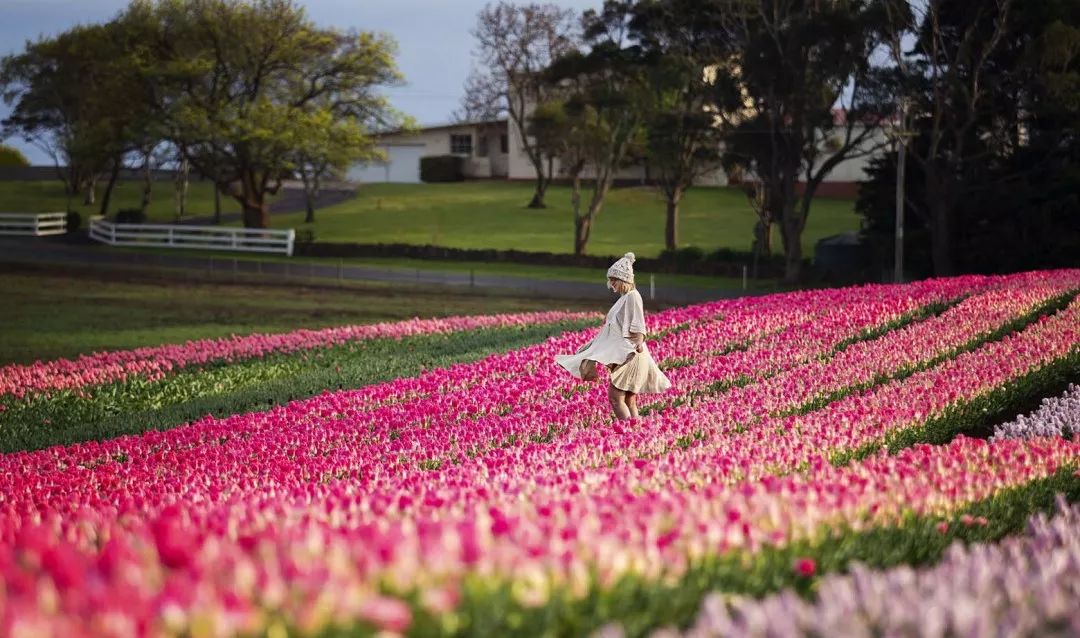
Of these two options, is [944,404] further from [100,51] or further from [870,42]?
[100,51]

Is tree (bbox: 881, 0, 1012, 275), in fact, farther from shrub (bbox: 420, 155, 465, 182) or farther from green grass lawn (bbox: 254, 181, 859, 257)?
shrub (bbox: 420, 155, 465, 182)

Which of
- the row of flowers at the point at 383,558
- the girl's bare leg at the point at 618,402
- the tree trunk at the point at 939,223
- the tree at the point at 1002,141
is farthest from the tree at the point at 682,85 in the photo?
the row of flowers at the point at 383,558

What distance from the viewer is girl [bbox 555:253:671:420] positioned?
12.2 metres

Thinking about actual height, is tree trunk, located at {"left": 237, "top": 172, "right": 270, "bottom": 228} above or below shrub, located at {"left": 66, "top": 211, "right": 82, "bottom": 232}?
above

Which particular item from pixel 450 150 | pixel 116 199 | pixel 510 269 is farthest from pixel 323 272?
pixel 450 150

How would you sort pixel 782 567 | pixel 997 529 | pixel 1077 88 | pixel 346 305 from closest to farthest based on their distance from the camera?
pixel 782 567
pixel 997 529
pixel 346 305
pixel 1077 88

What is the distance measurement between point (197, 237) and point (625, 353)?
51.1m

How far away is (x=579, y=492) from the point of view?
233 inches

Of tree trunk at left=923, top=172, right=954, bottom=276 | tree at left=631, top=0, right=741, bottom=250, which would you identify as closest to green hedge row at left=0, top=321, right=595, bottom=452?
tree trunk at left=923, top=172, right=954, bottom=276

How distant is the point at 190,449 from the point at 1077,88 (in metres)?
35.0

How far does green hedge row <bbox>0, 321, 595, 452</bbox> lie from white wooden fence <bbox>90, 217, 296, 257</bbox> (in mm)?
36037

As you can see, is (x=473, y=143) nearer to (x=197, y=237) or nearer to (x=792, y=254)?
(x=197, y=237)

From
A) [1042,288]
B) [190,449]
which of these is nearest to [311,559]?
[190,449]

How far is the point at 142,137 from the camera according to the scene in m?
59.6
